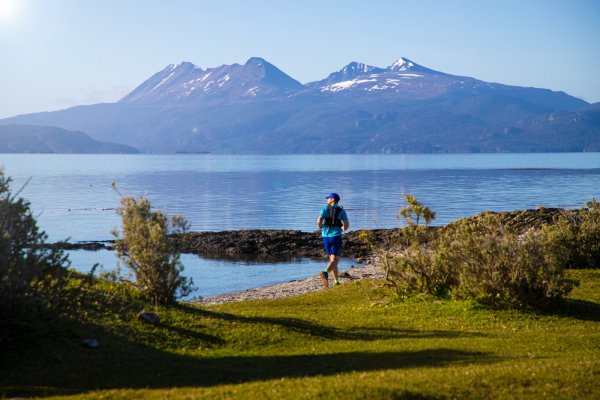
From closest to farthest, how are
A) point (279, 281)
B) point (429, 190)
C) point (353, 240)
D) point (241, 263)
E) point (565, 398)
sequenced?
point (565, 398) → point (279, 281) → point (241, 263) → point (353, 240) → point (429, 190)

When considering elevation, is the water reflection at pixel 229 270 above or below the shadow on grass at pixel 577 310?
below

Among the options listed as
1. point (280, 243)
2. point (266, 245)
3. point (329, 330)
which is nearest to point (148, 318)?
point (329, 330)

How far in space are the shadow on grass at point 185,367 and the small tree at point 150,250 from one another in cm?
363

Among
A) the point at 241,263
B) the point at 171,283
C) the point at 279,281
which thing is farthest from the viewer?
the point at 241,263

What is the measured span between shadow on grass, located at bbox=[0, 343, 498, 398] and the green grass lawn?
2 centimetres

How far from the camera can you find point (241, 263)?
46.0m

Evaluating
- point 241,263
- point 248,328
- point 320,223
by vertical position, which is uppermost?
point 320,223

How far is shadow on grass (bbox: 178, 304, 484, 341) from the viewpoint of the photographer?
56.3ft

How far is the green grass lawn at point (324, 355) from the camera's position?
1127 centimetres

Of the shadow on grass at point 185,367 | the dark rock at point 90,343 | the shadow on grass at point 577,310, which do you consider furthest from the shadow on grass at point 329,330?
the dark rock at point 90,343

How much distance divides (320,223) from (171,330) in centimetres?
1005

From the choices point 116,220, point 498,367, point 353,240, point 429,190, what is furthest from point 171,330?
point 429,190

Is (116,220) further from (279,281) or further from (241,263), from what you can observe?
(279,281)

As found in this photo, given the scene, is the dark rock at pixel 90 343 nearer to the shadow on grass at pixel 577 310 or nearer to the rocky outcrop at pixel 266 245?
the shadow on grass at pixel 577 310
